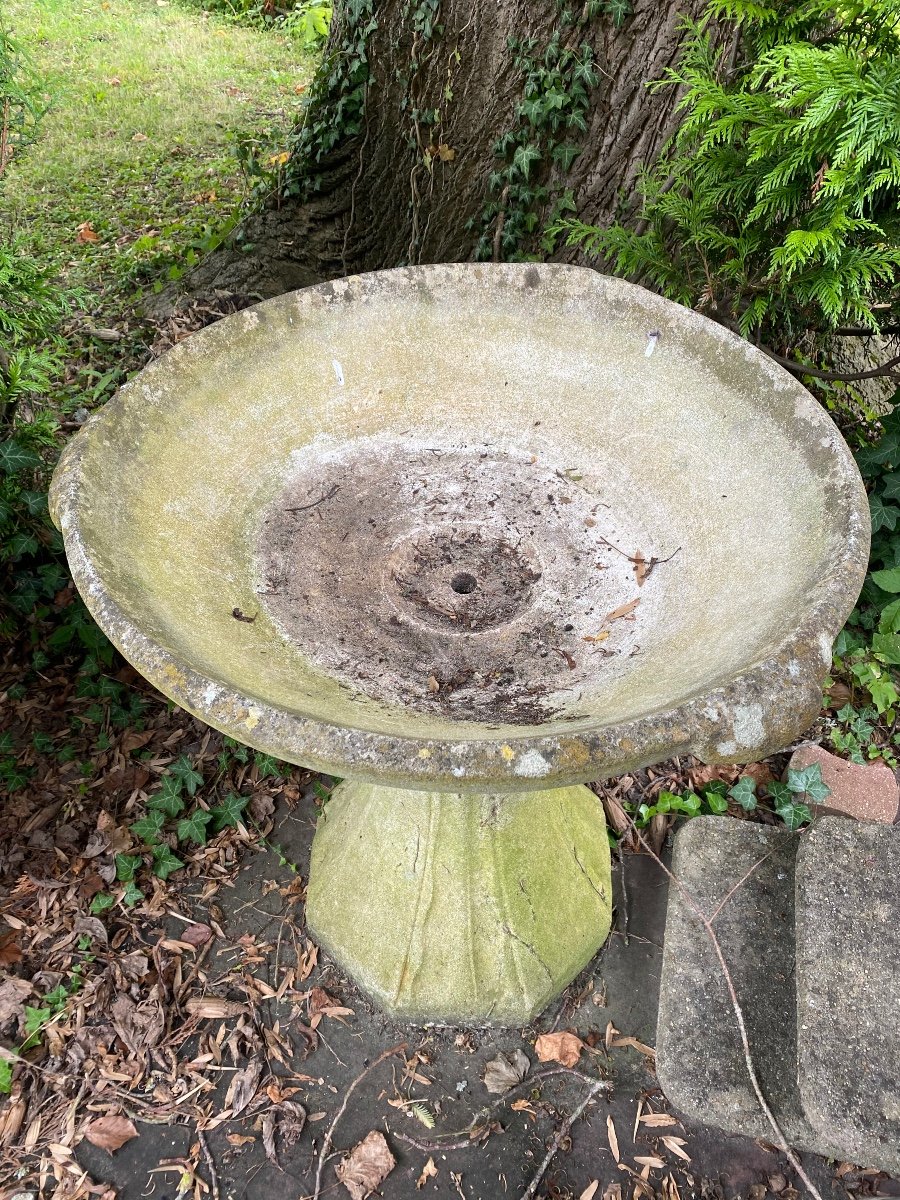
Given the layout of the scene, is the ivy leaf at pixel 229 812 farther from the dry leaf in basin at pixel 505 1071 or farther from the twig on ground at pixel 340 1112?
the dry leaf in basin at pixel 505 1071

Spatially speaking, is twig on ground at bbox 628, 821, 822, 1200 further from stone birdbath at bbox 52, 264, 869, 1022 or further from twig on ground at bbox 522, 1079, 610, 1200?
stone birdbath at bbox 52, 264, 869, 1022

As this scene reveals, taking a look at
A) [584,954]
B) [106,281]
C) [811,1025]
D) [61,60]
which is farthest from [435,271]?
[61,60]

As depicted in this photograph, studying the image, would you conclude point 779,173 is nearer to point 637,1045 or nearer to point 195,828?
point 637,1045

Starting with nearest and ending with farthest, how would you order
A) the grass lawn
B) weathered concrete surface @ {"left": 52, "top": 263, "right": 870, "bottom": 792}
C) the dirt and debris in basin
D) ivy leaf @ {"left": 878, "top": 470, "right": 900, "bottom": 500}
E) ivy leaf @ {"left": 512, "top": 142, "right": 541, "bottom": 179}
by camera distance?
1. weathered concrete surface @ {"left": 52, "top": 263, "right": 870, "bottom": 792}
2. the dirt and debris in basin
3. ivy leaf @ {"left": 878, "top": 470, "right": 900, "bottom": 500}
4. ivy leaf @ {"left": 512, "top": 142, "right": 541, "bottom": 179}
5. the grass lawn

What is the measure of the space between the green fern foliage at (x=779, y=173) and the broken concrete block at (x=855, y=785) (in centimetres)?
162

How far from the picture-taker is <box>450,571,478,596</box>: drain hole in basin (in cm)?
228

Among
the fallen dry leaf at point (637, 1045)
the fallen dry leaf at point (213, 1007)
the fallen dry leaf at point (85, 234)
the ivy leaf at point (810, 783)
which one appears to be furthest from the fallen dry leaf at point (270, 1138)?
the fallen dry leaf at point (85, 234)

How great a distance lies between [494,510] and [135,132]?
19.4 feet

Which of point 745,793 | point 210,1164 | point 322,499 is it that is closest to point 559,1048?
point 210,1164

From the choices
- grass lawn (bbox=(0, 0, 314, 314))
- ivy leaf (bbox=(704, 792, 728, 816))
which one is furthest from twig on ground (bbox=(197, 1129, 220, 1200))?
grass lawn (bbox=(0, 0, 314, 314))

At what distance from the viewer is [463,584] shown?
2295 mm

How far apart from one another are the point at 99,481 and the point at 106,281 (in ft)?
12.6

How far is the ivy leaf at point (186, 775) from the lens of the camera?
316 cm

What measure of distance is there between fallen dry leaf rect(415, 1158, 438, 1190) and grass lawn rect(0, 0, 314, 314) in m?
4.47
